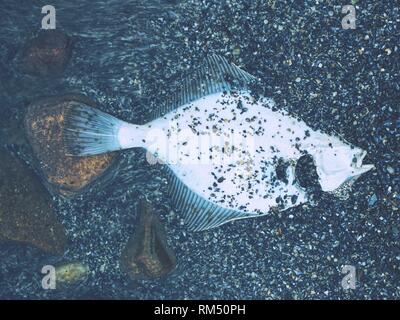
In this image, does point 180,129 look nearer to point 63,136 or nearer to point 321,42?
point 63,136

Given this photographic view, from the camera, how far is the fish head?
2018 millimetres

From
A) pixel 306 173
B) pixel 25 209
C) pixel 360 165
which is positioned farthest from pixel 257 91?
pixel 25 209

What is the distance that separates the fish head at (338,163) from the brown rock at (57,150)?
2.84 ft

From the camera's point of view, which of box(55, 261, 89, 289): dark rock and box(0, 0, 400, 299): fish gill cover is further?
box(55, 261, 89, 289): dark rock

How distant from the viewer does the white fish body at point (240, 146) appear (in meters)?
2.03

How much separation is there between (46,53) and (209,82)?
2.26 ft

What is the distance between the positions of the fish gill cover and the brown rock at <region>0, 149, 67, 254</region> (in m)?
0.01

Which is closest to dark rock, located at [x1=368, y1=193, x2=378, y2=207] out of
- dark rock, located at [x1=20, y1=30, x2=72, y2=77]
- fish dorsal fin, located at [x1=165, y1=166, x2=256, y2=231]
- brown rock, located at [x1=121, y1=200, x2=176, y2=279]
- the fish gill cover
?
the fish gill cover

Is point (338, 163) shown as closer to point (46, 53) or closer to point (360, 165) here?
point (360, 165)

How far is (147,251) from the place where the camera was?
6.81 ft

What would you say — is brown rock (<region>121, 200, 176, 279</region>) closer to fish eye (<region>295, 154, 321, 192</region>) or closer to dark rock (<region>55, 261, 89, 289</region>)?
dark rock (<region>55, 261, 89, 289</region>)

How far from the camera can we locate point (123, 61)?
84.9 inches
